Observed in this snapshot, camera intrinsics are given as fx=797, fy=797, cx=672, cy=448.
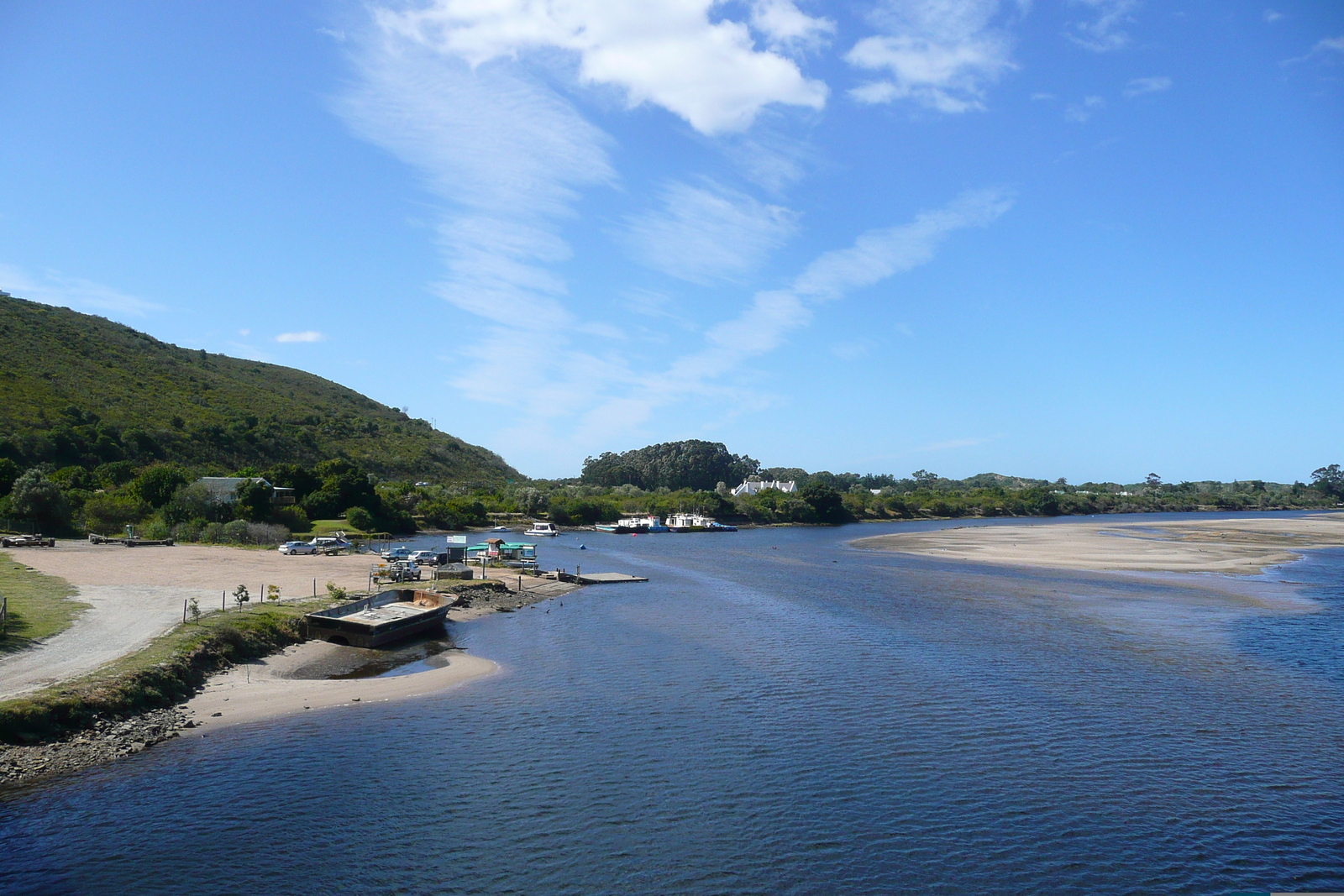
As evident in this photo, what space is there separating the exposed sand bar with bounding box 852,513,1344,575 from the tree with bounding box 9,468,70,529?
84.9 metres

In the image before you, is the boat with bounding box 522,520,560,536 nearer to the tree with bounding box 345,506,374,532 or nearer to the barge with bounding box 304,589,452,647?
the tree with bounding box 345,506,374,532

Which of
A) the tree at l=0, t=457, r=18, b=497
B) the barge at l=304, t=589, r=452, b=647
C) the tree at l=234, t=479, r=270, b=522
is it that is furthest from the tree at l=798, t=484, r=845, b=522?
the barge at l=304, t=589, r=452, b=647

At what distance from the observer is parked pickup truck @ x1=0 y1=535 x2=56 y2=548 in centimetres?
5622

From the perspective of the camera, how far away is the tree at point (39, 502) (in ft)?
211

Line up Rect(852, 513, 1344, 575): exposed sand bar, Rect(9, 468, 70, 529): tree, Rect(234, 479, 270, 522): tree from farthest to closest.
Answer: Rect(234, 479, 270, 522): tree < Rect(852, 513, 1344, 575): exposed sand bar < Rect(9, 468, 70, 529): tree

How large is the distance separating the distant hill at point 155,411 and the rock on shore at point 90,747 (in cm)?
8165

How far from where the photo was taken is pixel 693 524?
160m

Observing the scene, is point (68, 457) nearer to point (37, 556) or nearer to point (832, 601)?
point (37, 556)

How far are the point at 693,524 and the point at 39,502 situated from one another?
11065 centimetres

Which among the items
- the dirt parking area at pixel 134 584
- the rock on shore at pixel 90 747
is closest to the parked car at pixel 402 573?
the dirt parking area at pixel 134 584

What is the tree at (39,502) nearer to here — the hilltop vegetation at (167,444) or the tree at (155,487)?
the hilltop vegetation at (167,444)

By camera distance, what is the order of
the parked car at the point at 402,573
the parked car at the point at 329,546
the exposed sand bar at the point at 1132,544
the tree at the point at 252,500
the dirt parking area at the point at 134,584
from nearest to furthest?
the dirt parking area at the point at 134,584
the parked car at the point at 402,573
the parked car at the point at 329,546
the exposed sand bar at the point at 1132,544
the tree at the point at 252,500

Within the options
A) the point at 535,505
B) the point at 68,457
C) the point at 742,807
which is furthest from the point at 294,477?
the point at 742,807

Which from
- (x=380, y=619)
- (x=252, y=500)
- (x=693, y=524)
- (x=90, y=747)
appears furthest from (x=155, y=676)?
(x=693, y=524)
